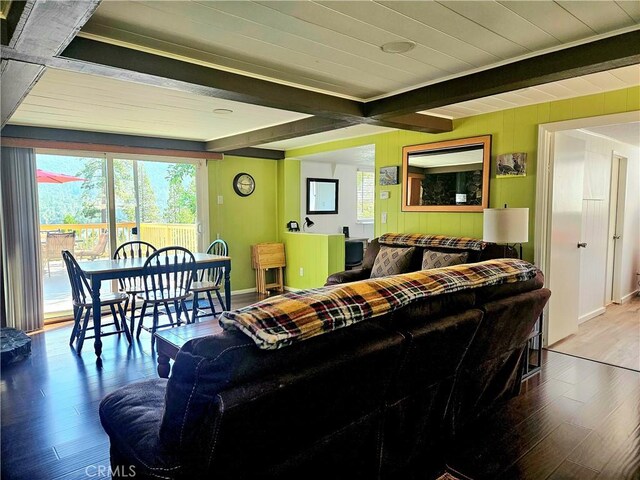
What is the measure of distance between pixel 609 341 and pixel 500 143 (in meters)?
2.20

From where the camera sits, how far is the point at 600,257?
17.0 feet

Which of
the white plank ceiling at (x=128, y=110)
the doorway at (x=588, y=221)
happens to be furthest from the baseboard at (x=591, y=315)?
the white plank ceiling at (x=128, y=110)

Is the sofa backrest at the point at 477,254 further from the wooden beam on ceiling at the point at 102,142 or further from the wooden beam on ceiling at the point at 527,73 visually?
the wooden beam on ceiling at the point at 102,142

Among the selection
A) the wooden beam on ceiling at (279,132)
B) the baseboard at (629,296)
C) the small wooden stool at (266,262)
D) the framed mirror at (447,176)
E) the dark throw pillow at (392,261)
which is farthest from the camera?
the small wooden stool at (266,262)

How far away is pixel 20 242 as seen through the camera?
14.7ft

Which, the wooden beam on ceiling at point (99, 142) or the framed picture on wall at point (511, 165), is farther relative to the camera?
the wooden beam on ceiling at point (99, 142)

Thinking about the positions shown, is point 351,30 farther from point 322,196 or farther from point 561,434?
point 322,196

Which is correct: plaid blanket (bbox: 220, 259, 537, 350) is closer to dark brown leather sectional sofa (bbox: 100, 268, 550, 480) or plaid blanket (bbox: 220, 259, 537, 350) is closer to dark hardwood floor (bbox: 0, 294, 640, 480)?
dark brown leather sectional sofa (bbox: 100, 268, 550, 480)

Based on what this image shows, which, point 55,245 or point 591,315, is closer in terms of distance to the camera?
point 55,245

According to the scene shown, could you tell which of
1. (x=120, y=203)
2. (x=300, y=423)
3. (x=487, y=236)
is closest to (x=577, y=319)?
(x=487, y=236)

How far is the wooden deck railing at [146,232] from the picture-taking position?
195 inches

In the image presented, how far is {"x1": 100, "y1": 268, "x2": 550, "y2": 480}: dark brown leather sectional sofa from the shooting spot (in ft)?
3.98

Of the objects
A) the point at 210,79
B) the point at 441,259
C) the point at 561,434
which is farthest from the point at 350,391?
the point at 441,259

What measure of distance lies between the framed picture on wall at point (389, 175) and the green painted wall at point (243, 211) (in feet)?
7.40
